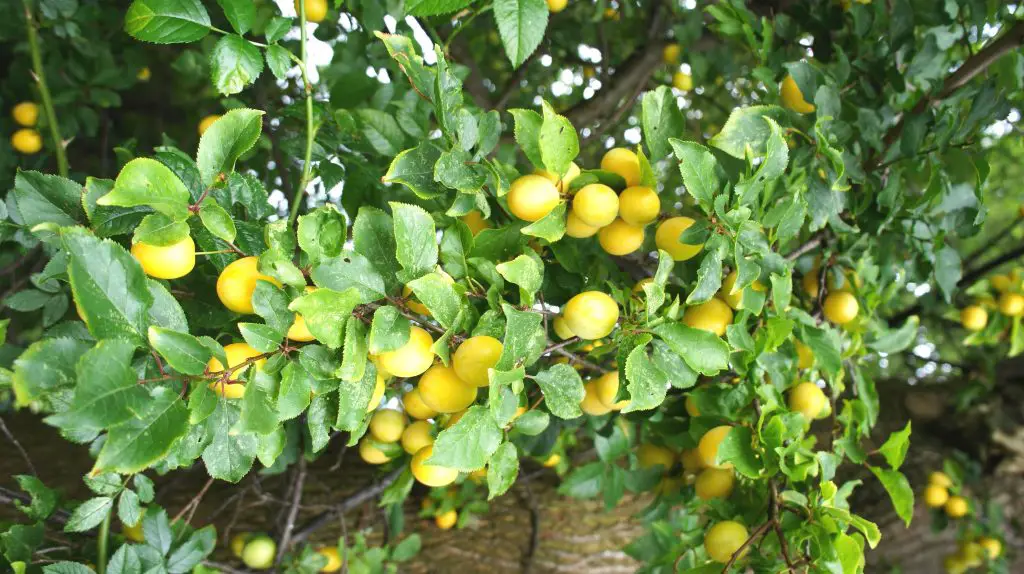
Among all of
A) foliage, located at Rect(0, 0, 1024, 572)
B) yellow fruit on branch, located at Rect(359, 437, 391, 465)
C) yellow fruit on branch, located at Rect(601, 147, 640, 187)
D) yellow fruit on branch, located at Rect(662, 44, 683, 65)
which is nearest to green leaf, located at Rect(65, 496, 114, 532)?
foliage, located at Rect(0, 0, 1024, 572)

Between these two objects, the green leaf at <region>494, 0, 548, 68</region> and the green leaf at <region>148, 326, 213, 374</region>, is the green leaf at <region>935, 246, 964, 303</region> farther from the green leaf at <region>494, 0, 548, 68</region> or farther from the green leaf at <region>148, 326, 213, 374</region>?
the green leaf at <region>148, 326, 213, 374</region>

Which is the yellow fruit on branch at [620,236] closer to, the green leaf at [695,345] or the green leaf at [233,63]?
the green leaf at [695,345]

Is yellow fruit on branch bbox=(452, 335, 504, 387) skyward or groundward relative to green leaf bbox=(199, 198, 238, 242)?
groundward

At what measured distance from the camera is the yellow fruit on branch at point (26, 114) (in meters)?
1.48

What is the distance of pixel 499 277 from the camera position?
2.09ft

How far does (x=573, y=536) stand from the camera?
5.66ft

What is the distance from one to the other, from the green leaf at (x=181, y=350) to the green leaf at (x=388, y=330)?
0.13 meters

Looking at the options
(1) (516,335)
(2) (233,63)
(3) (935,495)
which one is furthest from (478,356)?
(3) (935,495)

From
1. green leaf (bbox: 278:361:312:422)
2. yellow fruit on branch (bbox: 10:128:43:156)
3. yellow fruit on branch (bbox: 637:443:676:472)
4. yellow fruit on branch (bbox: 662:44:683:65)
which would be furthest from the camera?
yellow fruit on branch (bbox: 662:44:683:65)

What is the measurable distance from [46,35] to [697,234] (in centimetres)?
168

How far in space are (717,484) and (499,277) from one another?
55 cm

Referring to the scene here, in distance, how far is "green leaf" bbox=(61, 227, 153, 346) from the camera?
1.48ft

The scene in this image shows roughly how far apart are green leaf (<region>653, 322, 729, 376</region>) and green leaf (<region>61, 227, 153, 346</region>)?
0.44 meters

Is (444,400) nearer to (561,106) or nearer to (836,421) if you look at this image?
(836,421)
